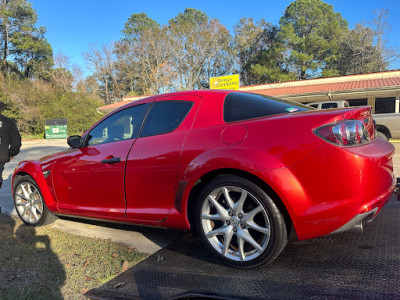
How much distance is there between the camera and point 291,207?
2145 millimetres

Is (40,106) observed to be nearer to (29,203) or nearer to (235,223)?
(29,203)

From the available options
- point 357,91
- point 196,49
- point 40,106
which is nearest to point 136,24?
point 196,49

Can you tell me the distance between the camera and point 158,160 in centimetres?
273

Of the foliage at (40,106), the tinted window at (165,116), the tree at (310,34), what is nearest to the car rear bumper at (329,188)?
the tinted window at (165,116)

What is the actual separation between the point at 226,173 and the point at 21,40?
5004 centimetres

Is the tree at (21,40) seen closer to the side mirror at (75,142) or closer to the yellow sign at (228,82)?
the yellow sign at (228,82)

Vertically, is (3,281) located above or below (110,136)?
below

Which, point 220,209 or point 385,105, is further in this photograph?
point 385,105

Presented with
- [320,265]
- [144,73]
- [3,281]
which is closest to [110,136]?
[3,281]

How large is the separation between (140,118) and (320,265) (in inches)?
86.6

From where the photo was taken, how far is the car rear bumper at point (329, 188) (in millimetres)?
2057

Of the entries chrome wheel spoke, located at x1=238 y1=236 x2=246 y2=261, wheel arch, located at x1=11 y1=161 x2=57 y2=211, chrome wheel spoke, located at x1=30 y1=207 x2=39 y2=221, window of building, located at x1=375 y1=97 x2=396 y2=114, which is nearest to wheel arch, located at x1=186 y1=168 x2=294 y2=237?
chrome wheel spoke, located at x1=238 y1=236 x2=246 y2=261

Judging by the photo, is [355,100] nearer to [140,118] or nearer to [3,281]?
[140,118]

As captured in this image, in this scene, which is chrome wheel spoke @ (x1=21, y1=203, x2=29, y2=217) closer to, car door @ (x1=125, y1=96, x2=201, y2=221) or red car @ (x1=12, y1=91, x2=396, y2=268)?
red car @ (x1=12, y1=91, x2=396, y2=268)
